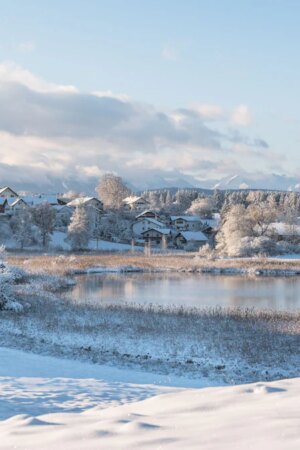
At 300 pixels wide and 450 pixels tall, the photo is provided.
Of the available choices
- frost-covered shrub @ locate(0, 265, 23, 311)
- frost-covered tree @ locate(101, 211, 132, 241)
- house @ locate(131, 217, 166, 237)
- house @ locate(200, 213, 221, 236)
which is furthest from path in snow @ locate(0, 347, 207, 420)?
house @ locate(200, 213, 221, 236)

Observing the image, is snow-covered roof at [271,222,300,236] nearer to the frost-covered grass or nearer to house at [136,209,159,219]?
house at [136,209,159,219]

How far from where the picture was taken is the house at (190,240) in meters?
113

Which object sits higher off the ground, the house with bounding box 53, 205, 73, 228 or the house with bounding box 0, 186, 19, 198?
the house with bounding box 0, 186, 19, 198

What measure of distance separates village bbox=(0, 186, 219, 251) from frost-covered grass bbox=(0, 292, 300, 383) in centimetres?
6546

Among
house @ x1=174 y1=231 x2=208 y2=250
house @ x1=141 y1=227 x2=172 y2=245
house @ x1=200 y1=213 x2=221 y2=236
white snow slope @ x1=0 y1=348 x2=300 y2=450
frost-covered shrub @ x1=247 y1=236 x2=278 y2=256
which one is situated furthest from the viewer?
house @ x1=200 y1=213 x2=221 y2=236

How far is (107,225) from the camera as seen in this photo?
121 m

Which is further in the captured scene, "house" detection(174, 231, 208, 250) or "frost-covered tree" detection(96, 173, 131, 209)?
"frost-covered tree" detection(96, 173, 131, 209)

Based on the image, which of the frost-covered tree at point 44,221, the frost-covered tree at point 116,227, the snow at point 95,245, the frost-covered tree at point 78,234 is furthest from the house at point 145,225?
the frost-covered tree at point 78,234

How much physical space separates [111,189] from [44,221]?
59.7m

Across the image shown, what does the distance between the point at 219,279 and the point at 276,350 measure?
37.2 metres

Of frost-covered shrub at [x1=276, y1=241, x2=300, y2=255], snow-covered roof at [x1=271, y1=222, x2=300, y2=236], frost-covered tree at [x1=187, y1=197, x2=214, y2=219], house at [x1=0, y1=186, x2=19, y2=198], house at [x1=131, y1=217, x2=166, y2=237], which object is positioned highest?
house at [x1=0, y1=186, x2=19, y2=198]

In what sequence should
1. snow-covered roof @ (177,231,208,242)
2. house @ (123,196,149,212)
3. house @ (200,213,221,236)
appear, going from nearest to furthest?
snow-covered roof @ (177,231,208,242), house @ (200,213,221,236), house @ (123,196,149,212)

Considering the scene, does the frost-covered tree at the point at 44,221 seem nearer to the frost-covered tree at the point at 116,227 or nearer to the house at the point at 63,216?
the house at the point at 63,216

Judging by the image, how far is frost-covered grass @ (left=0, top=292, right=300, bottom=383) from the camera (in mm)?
16891
